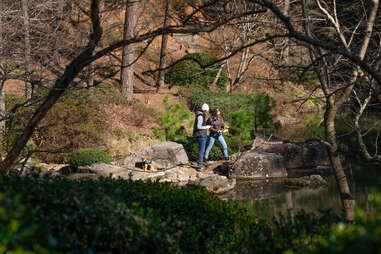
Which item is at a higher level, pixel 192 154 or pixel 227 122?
pixel 227 122

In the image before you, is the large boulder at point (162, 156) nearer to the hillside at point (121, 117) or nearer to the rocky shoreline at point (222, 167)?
the rocky shoreline at point (222, 167)

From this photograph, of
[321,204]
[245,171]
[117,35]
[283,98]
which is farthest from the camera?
[117,35]

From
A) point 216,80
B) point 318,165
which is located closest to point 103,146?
point 318,165

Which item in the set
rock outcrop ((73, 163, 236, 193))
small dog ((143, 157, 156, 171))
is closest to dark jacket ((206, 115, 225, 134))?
rock outcrop ((73, 163, 236, 193))

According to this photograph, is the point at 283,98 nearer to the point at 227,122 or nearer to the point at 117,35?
the point at 227,122

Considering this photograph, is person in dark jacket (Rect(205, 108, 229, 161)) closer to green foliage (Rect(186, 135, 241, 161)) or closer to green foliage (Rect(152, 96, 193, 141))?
green foliage (Rect(186, 135, 241, 161))

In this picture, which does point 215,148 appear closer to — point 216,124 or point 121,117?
point 216,124

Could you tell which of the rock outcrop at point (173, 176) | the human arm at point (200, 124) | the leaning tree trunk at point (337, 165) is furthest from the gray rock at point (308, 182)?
the leaning tree trunk at point (337, 165)

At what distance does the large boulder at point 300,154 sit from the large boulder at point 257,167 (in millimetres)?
1597

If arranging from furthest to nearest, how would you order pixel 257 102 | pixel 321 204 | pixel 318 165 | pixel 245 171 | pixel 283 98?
pixel 283 98
pixel 257 102
pixel 318 165
pixel 245 171
pixel 321 204

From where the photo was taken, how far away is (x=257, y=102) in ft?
58.2

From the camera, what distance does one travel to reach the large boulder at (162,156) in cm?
1379

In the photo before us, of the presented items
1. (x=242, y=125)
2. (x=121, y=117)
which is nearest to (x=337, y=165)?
(x=242, y=125)

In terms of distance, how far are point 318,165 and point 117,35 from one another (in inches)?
517
